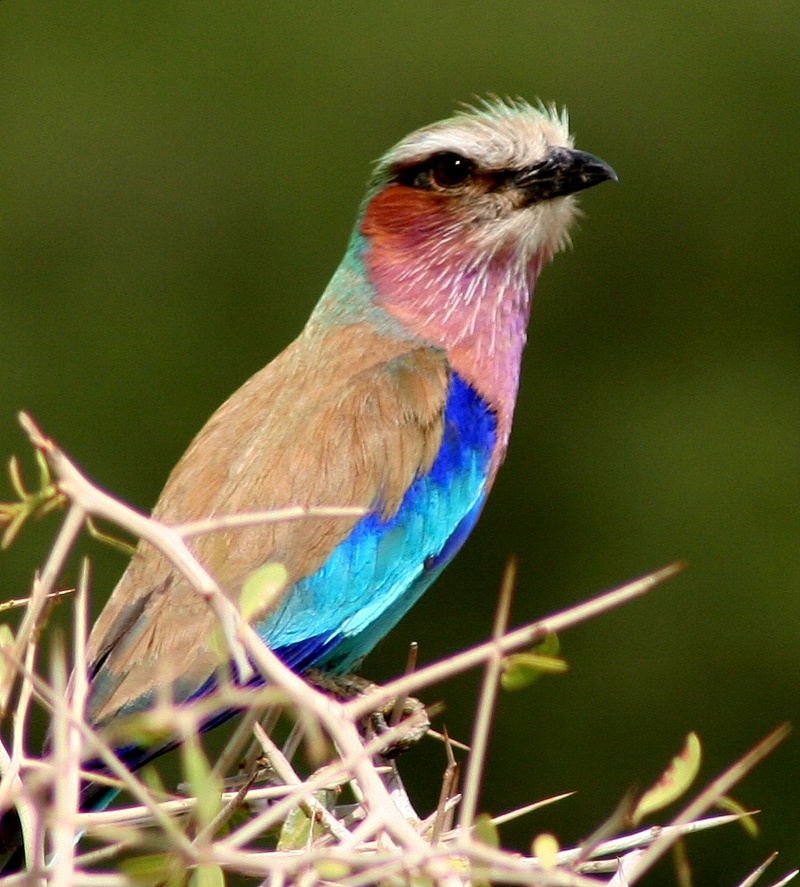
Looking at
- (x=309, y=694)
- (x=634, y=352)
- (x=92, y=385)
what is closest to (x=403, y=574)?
(x=309, y=694)

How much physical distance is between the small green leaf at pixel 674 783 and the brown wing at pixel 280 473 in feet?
4.00

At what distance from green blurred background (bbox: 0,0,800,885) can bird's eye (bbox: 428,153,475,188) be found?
3.24 meters

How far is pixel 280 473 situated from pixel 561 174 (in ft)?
3.19

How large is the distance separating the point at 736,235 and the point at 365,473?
5.02 metres

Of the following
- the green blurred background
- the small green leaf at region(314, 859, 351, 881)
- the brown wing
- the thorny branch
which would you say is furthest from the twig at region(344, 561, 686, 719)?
the green blurred background

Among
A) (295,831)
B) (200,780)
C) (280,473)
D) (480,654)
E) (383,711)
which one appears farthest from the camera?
(280,473)

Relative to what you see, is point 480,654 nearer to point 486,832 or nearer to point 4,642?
point 486,832

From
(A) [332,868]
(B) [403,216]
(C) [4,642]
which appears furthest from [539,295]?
(A) [332,868]

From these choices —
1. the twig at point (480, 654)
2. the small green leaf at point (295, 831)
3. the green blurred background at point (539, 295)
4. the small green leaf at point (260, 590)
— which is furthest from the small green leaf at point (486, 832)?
the green blurred background at point (539, 295)

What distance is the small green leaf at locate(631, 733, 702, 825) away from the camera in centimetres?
140

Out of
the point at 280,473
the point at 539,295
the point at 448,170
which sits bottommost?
the point at 539,295

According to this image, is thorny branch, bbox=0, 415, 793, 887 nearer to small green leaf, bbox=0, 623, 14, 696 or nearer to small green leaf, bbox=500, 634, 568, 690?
small green leaf, bbox=500, 634, 568, 690

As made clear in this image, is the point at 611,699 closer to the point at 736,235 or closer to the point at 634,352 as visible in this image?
the point at 634,352

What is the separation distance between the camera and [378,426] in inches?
121
